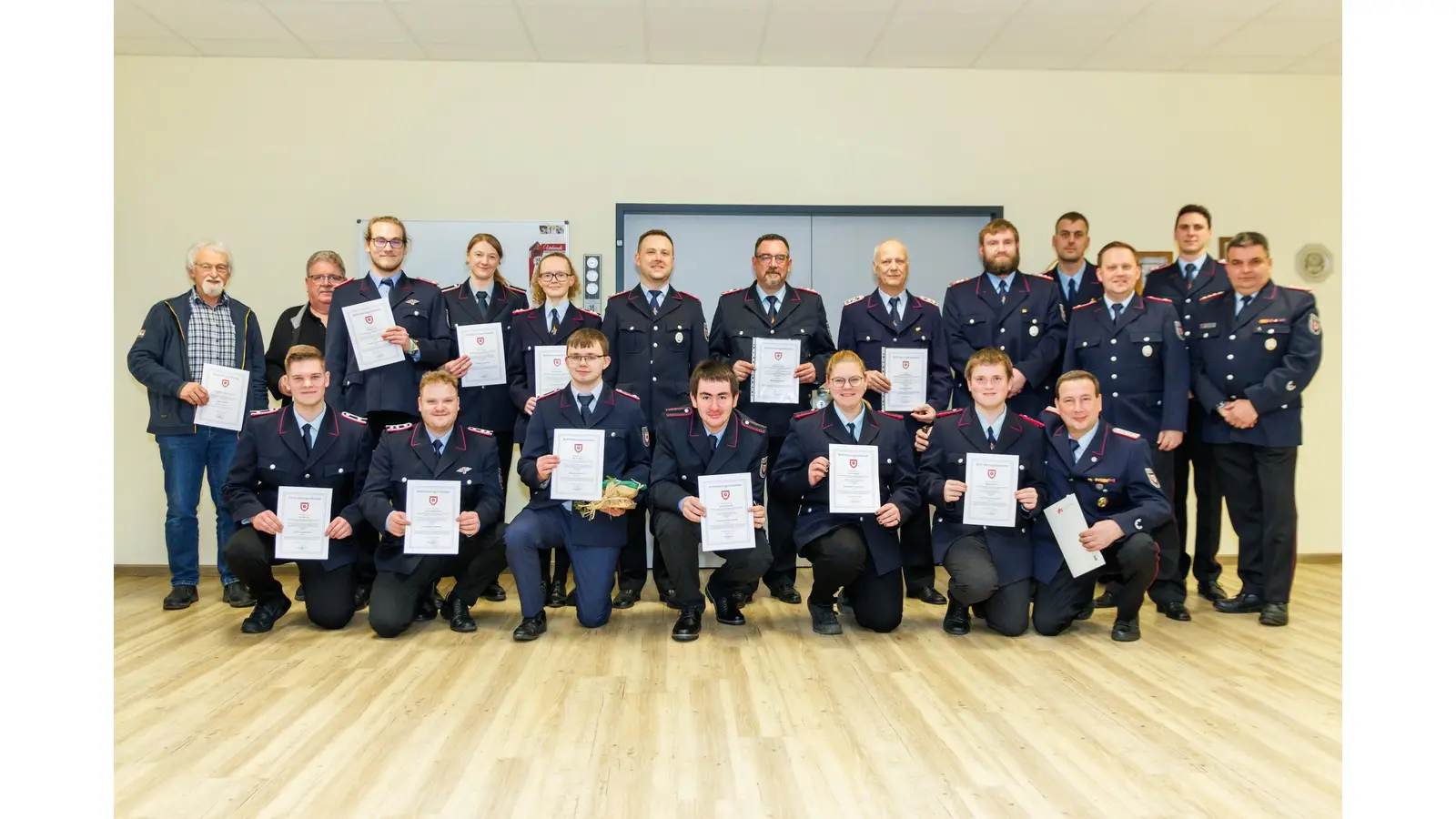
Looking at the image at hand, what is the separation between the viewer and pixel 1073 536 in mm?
4328

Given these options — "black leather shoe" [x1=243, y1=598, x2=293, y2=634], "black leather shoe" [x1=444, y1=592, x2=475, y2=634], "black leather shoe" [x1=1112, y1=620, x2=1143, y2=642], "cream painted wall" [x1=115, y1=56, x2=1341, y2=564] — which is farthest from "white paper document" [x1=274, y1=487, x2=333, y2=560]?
"black leather shoe" [x1=1112, y1=620, x2=1143, y2=642]

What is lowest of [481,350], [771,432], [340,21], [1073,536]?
[1073,536]

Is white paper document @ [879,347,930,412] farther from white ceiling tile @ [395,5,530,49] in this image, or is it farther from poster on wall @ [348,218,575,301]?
white ceiling tile @ [395,5,530,49]

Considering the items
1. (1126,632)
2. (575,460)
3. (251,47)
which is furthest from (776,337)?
(251,47)

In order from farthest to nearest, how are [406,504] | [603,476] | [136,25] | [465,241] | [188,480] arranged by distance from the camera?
[465,241] < [136,25] < [188,480] < [603,476] < [406,504]

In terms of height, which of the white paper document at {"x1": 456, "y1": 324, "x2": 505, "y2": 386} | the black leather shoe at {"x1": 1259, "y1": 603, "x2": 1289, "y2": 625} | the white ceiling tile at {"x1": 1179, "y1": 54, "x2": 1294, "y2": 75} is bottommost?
the black leather shoe at {"x1": 1259, "y1": 603, "x2": 1289, "y2": 625}

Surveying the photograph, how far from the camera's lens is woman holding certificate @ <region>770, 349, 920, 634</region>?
4.39 metres

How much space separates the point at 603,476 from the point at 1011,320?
2323 mm

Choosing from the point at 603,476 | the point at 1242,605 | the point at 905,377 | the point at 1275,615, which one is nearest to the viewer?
the point at 603,476

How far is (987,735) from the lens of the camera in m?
3.09

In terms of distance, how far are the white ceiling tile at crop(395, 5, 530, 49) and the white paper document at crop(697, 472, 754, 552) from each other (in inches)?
120

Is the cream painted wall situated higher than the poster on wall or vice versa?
the cream painted wall

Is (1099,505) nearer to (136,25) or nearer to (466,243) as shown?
(466,243)
